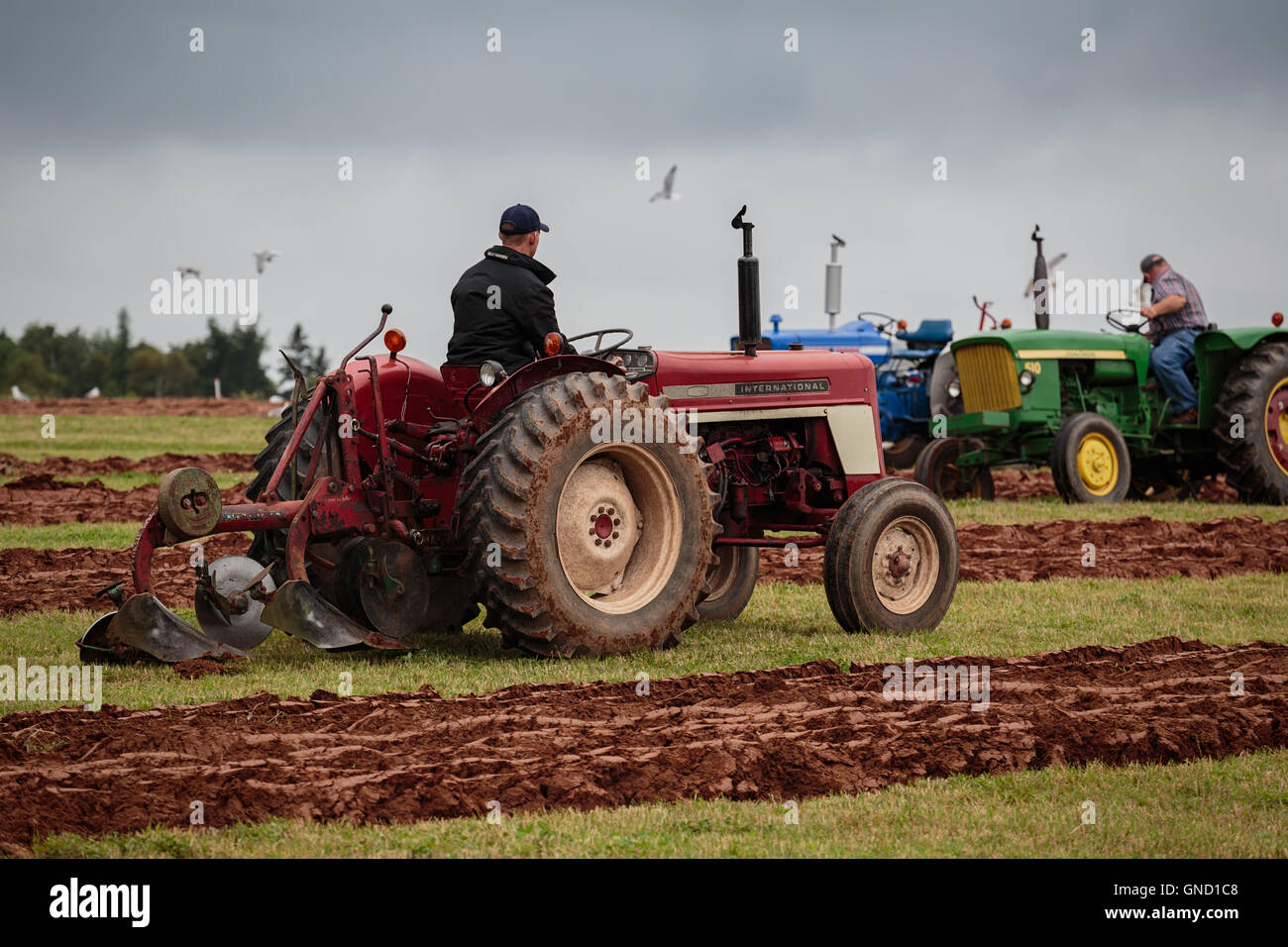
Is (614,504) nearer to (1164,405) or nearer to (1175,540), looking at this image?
(1175,540)

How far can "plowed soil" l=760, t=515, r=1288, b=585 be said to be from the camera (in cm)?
1121

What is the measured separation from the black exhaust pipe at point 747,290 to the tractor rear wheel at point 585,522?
3.04 ft

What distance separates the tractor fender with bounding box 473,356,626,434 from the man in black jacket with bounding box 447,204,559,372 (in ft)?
0.51

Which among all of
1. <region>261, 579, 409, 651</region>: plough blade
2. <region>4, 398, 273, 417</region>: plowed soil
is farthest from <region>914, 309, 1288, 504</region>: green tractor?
<region>4, 398, 273, 417</region>: plowed soil

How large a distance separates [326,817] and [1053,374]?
12.6 meters

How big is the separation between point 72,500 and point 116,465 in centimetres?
405

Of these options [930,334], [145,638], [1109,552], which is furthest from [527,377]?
[930,334]

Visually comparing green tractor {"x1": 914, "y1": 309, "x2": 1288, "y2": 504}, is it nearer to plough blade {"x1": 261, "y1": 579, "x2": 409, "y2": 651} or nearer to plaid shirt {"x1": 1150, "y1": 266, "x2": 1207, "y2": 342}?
plaid shirt {"x1": 1150, "y1": 266, "x2": 1207, "y2": 342}

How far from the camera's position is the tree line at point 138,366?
3258 inches

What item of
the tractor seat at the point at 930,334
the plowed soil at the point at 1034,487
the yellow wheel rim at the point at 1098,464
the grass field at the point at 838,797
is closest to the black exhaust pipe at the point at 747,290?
the grass field at the point at 838,797

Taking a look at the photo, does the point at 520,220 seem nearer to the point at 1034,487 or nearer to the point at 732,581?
the point at 732,581

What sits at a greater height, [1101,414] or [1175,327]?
[1175,327]

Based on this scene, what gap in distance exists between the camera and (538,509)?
728 cm
